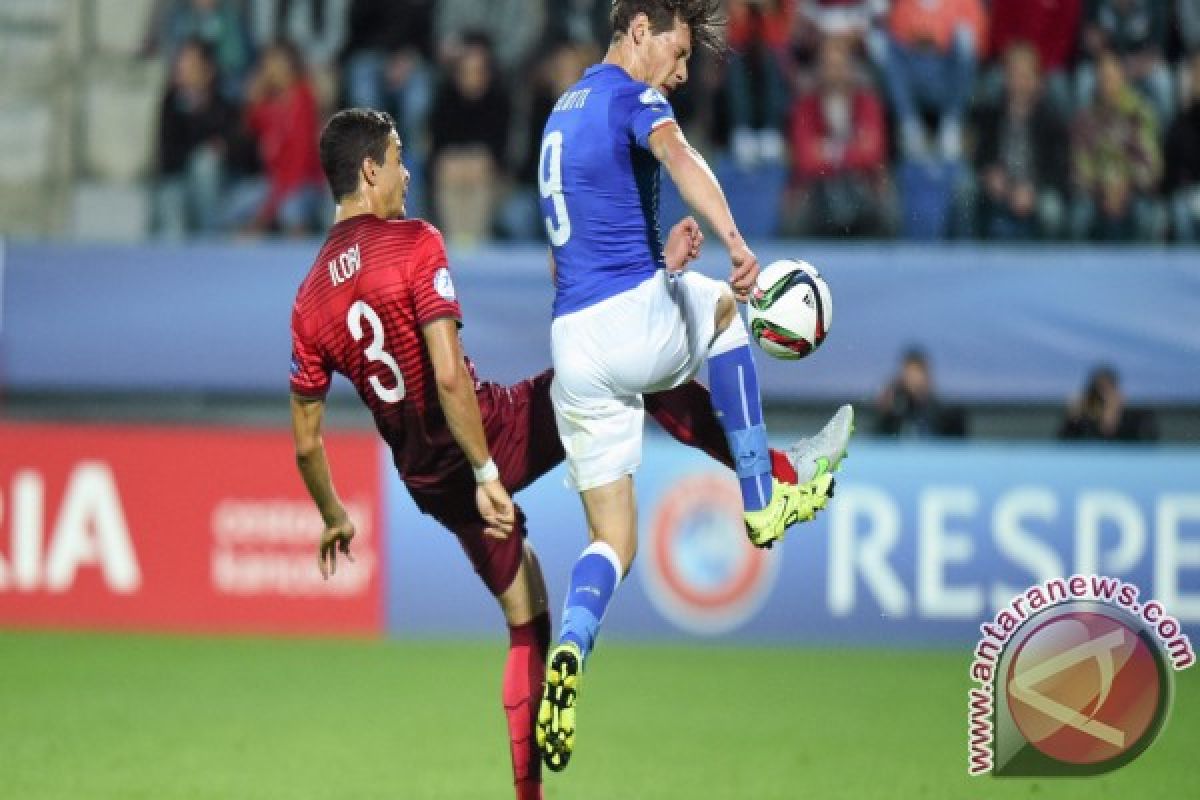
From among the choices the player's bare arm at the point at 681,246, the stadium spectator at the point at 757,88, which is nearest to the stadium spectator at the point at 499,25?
the stadium spectator at the point at 757,88

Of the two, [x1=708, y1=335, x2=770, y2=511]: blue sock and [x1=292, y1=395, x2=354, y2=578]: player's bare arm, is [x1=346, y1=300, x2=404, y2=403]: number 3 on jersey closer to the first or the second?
[x1=292, y1=395, x2=354, y2=578]: player's bare arm

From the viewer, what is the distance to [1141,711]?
6961mm

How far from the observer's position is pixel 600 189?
6.47 meters

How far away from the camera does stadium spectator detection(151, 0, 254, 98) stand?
13606 mm

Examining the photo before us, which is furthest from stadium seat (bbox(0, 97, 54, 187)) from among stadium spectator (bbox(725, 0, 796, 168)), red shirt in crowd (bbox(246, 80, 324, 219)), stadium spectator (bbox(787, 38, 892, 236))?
stadium spectator (bbox(787, 38, 892, 236))

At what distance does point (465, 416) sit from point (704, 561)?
19.1 feet

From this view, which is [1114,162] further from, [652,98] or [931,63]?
[652,98]

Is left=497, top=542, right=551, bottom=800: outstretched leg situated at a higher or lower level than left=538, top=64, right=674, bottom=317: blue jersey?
lower

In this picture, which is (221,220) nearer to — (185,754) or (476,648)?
(476,648)

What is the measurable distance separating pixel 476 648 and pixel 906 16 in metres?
4.46

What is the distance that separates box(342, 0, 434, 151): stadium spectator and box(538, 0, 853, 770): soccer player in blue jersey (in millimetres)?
6772

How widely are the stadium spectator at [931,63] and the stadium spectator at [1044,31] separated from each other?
0.11 m

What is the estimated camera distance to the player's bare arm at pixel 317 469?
6777 mm

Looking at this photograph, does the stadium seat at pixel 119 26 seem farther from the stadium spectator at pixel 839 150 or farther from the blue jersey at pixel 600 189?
the blue jersey at pixel 600 189
